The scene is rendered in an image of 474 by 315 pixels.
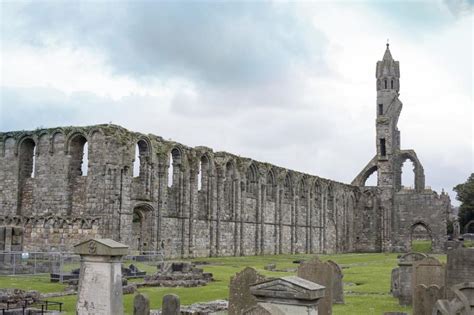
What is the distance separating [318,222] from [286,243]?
6.92m

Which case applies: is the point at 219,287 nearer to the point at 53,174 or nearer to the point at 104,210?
the point at 104,210

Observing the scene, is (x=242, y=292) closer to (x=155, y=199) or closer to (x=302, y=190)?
(x=155, y=199)

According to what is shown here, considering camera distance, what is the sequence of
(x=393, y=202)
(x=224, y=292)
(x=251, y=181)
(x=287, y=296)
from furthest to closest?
(x=393, y=202)
(x=251, y=181)
(x=224, y=292)
(x=287, y=296)

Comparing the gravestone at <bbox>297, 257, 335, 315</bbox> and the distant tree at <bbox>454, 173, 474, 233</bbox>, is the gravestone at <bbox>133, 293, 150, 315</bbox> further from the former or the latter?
the distant tree at <bbox>454, 173, 474, 233</bbox>

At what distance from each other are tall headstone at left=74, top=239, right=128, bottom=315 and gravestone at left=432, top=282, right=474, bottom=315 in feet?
14.5

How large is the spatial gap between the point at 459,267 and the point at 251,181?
33.2 meters

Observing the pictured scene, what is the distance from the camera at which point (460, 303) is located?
878 cm

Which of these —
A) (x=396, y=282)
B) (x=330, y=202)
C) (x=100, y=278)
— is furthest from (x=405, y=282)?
(x=330, y=202)

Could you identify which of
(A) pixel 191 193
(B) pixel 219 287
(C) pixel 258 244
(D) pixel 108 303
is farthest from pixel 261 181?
(D) pixel 108 303

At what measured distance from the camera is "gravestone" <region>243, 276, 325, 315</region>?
21.4ft

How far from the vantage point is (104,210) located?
28969mm

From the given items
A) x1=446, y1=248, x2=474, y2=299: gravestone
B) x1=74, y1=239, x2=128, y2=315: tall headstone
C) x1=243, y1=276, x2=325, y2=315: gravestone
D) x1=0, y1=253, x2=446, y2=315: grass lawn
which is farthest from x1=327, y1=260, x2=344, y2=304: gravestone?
x1=243, y1=276, x2=325, y2=315: gravestone

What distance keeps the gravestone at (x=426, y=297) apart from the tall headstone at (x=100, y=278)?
5.80 m

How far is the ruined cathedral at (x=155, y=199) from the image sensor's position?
29234 millimetres
